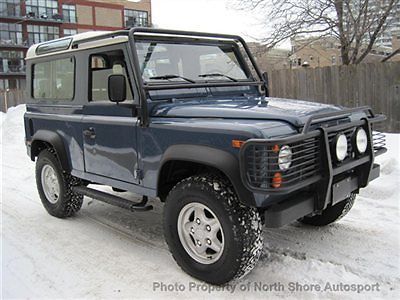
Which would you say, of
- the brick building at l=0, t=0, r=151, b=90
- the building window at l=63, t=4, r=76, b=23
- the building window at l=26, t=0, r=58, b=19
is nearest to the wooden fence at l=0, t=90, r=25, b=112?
the brick building at l=0, t=0, r=151, b=90

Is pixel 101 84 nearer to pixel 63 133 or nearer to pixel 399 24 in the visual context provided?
pixel 63 133

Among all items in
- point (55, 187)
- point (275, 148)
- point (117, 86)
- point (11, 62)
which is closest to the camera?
point (275, 148)

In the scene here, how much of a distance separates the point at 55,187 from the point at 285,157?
3.61 m

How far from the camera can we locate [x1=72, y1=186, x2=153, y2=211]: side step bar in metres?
4.24

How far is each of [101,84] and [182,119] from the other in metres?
1.39

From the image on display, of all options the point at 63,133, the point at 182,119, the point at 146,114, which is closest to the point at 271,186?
the point at 182,119

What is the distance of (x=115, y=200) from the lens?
4516 millimetres

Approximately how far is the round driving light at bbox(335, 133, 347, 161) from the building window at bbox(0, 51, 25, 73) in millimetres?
56293

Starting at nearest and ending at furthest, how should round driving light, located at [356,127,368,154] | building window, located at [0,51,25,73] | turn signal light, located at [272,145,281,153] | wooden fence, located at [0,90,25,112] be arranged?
1. turn signal light, located at [272,145,281,153]
2. round driving light, located at [356,127,368,154]
3. wooden fence, located at [0,90,25,112]
4. building window, located at [0,51,25,73]

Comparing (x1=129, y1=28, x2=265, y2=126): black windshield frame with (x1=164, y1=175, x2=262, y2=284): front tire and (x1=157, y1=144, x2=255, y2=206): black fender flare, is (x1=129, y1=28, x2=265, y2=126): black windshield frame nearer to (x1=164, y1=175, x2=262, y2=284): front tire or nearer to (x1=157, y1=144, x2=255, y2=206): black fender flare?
(x1=157, y1=144, x2=255, y2=206): black fender flare

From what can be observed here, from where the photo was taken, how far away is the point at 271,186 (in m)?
3.08

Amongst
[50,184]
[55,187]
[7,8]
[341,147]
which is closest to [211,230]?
[341,147]

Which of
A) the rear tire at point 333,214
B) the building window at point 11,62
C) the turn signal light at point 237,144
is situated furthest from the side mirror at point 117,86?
the building window at point 11,62

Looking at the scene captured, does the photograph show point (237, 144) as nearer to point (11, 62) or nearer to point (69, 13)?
point (11, 62)
